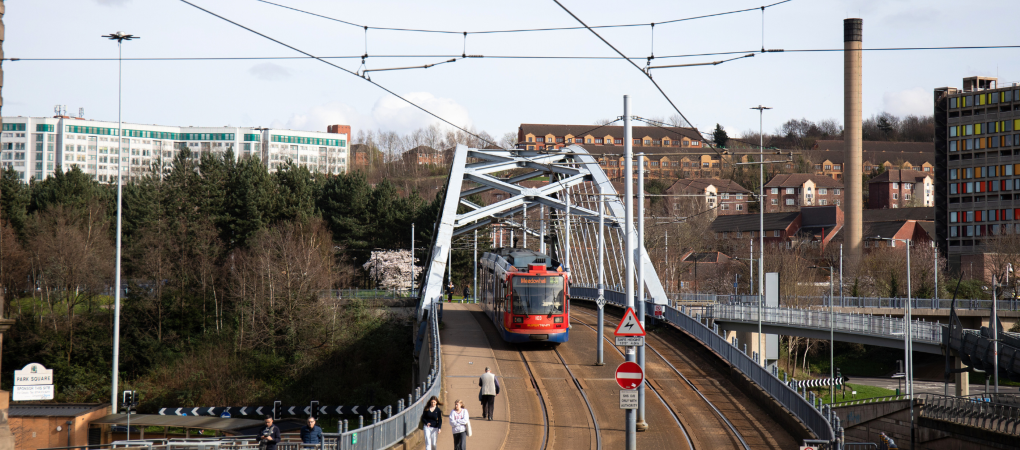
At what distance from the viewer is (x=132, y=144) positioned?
5974 inches

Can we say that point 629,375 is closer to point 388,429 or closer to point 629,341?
point 629,341

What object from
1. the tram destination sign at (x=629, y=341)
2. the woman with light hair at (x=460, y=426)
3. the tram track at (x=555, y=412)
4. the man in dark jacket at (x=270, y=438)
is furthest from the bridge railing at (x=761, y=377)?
the man in dark jacket at (x=270, y=438)

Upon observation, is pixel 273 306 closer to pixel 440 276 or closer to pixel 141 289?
pixel 141 289

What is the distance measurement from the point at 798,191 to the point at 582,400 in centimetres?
11870

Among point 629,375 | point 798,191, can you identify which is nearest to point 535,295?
point 629,375

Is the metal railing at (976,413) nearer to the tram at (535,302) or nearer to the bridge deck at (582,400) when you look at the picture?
the bridge deck at (582,400)

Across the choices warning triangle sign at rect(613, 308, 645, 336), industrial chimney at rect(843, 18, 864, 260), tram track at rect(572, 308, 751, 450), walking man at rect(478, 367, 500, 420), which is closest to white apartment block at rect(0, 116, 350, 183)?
industrial chimney at rect(843, 18, 864, 260)

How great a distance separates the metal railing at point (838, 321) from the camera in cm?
4731

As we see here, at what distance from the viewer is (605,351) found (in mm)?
29703

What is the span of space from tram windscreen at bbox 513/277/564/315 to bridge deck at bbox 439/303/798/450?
5.29 feet

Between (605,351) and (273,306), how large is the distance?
103ft

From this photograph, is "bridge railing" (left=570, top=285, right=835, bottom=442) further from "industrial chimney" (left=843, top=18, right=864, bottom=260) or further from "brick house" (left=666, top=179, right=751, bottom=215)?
"brick house" (left=666, top=179, right=751, bottom=215)

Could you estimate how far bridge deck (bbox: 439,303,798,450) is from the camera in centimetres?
1827

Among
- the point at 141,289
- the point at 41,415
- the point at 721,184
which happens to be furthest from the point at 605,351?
the point at 721,184
